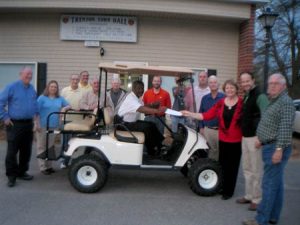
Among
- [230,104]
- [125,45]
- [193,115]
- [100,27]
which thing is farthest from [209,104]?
[100,27]

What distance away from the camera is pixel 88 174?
6434mm

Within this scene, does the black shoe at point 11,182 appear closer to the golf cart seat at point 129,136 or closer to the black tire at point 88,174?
the black tire at point 88,174

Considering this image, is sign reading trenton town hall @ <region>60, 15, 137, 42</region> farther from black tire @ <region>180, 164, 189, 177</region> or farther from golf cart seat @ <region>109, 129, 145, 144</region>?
golf cart seat @ <region>109, 129, 145, 144</region>

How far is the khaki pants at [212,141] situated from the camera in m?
6.83

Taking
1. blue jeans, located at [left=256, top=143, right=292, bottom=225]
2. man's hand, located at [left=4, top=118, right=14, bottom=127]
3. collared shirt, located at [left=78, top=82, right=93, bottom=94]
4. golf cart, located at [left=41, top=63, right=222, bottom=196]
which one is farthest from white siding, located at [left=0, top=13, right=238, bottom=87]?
blue jeans, located at [left=256, top=143, right=292, bottom=225]

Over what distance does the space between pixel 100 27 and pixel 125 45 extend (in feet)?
2.63

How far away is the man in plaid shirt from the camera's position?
4.63m

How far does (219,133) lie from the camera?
6.37 meters

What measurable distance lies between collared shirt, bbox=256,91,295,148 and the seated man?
6.11 ft

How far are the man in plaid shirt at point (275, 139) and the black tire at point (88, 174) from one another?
2388 mm

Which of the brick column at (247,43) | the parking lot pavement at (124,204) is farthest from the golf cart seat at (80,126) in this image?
the brick column at (247,43)

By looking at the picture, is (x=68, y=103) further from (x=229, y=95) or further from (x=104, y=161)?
(x=229, y=95)

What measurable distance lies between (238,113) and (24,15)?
7.70 m

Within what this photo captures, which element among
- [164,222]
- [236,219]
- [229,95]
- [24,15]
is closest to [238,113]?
[229,95]
